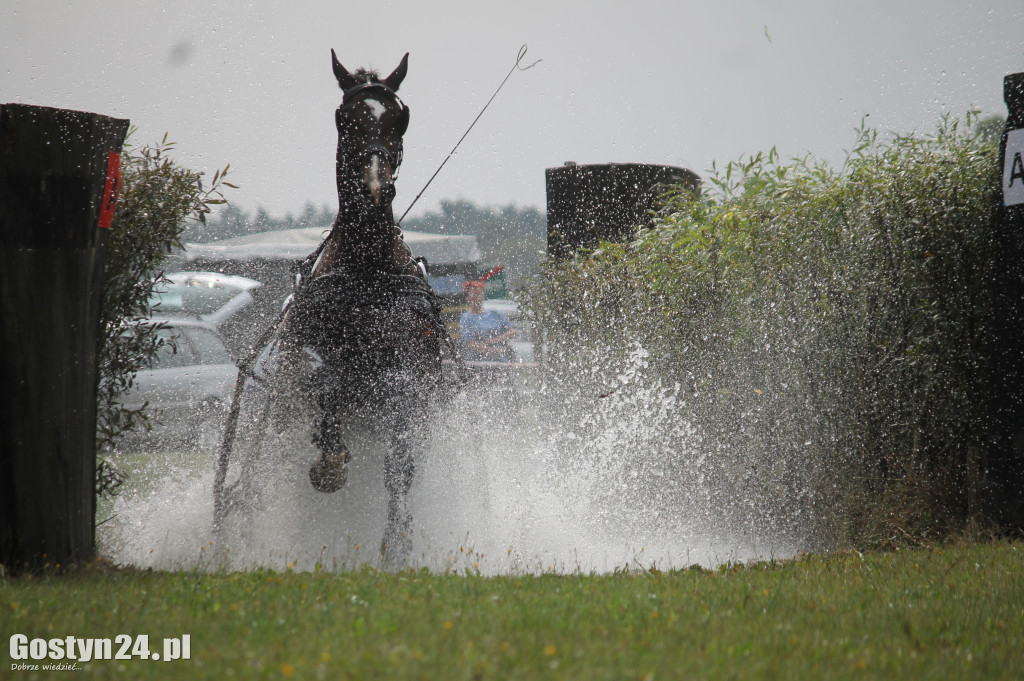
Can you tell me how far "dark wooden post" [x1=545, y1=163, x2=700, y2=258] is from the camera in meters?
10.1

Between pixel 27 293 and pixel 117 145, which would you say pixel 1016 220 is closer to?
pixel 117 145

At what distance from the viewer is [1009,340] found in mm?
5727

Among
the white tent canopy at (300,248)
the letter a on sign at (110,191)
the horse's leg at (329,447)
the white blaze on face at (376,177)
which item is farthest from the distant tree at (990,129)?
the white tent canopy at (300,248)

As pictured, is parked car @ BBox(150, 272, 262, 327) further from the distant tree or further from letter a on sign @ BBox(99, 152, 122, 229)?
the distant tree

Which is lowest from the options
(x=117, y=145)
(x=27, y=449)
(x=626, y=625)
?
(x=626, y=625)

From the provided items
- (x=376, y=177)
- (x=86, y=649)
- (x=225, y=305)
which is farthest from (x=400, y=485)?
(x=225, y=305)

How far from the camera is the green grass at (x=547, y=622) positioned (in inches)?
110

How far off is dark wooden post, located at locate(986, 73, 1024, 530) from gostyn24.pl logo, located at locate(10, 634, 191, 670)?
5331mm

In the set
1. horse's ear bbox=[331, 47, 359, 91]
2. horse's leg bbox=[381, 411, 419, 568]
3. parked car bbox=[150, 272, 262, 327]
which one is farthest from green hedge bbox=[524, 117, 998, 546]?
parked car bbox=[150, 272, 262, 327]

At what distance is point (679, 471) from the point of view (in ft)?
22.9

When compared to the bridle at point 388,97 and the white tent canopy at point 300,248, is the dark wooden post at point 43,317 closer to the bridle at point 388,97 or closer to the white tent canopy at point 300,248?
the bridle at point 388,97

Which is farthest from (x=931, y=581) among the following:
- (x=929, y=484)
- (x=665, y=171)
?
(x=665, y=171)

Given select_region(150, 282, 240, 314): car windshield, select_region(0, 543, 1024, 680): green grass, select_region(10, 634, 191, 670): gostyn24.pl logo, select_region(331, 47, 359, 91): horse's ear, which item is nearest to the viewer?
select_region(0, 543, 1024, 680): green grass

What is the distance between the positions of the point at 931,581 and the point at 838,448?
187 cm
